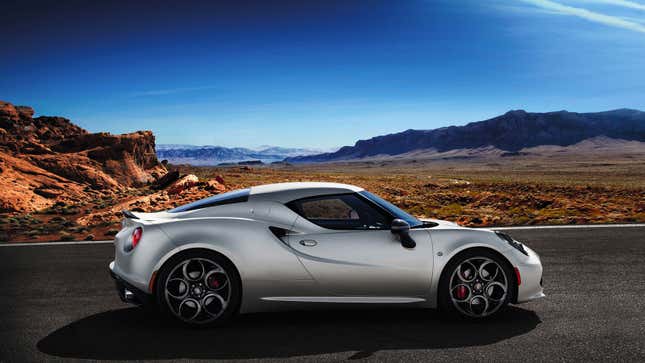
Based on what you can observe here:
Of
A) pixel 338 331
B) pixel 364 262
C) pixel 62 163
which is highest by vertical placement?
pixel 62 163

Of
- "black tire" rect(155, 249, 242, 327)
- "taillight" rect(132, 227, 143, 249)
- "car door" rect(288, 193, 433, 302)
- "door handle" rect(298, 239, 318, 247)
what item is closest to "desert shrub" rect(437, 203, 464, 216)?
"car door" rect(288, 193, 433, 302)

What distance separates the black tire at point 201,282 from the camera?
4.92 meters

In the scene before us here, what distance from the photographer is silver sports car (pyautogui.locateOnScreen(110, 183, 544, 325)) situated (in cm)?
494

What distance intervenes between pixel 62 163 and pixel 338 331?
24.2 metres

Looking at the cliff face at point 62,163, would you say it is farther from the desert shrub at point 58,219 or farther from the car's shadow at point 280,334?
the car's shadow at point 280,334

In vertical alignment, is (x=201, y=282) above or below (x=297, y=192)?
below

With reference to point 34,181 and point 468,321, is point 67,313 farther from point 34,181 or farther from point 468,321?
point 34,181

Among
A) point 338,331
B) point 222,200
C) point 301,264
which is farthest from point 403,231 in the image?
point 222,200

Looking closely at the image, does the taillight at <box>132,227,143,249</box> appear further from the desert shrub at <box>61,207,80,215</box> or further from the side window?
the desert shrub at <box>61,207,80,215</box>

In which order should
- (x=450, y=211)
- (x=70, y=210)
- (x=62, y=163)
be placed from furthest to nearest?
1. (x=62, y=163)
2. (x=450, y=211)
3. (x=70, y=210)

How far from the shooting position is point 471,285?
517cm

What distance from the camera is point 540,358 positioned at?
422 centimetres

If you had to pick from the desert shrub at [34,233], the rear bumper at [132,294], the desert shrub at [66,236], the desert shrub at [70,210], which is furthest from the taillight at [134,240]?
the desert shrub at [70,210]

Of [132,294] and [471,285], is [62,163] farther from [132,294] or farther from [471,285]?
[471,285]
